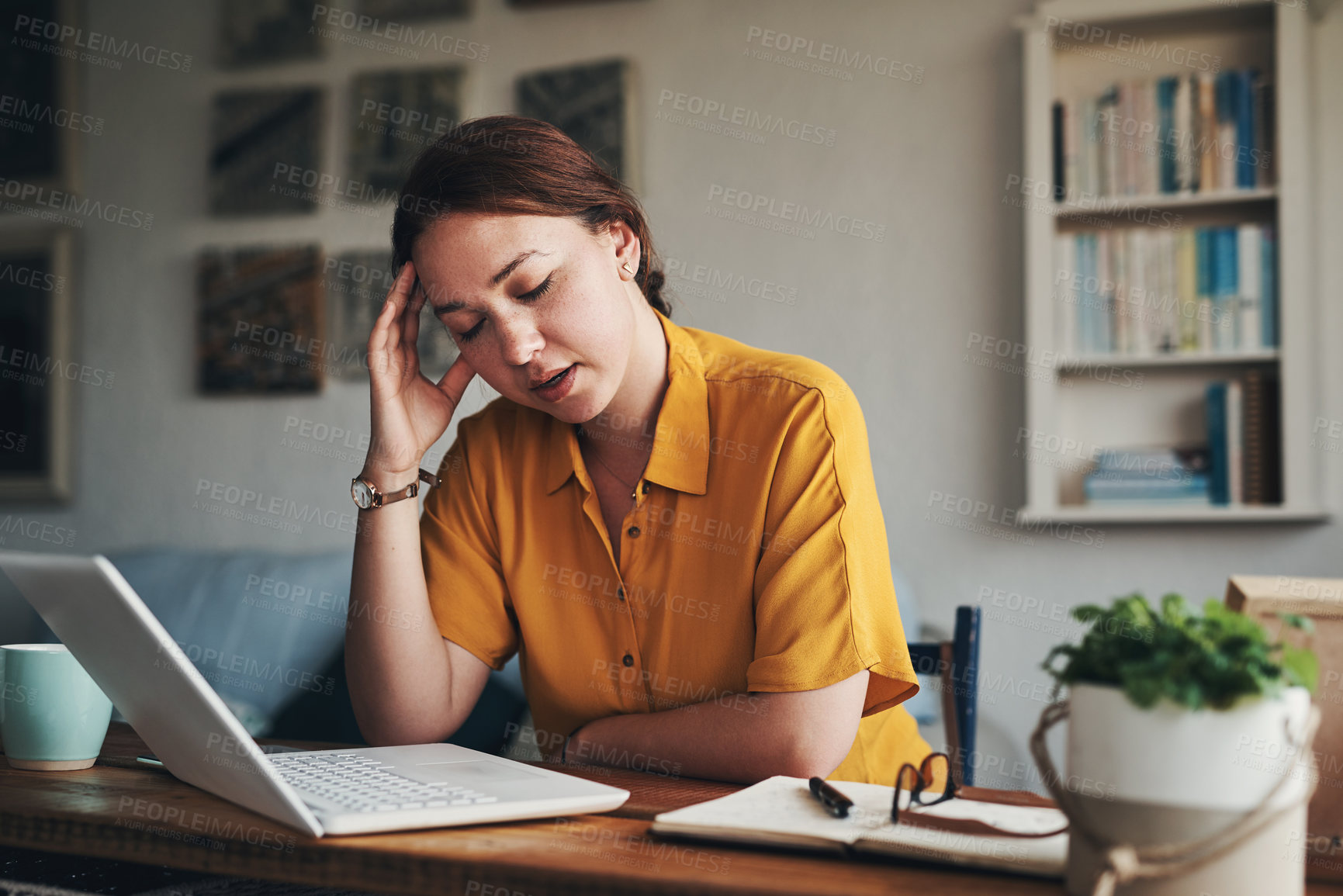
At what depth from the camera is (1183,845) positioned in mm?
484

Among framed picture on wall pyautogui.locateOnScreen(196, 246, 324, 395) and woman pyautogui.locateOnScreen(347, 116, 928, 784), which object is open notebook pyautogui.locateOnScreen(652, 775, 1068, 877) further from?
framed picture on wall pyautogui.locateOnScreen(196, 246, 324, 395)

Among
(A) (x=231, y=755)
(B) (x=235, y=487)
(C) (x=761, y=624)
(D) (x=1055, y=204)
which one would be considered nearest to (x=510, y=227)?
(C) (x=761, y=624)

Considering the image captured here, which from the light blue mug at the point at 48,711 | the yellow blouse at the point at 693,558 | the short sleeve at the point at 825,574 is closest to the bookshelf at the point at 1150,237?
the yellow blouse at the point at 693,558

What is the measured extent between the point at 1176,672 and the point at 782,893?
216 mm

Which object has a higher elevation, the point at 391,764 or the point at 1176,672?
the point at 1176,672

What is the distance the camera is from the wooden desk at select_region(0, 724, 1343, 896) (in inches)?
22.0

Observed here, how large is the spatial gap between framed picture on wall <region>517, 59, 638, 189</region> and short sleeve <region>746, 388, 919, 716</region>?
1.59 meters

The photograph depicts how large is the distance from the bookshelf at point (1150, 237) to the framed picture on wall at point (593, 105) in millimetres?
929

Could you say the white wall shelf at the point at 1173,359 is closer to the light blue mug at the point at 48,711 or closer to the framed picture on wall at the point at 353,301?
the framed picture on wall at the point at 353,301

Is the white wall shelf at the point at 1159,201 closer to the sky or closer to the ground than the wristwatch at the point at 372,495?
closer to the sky

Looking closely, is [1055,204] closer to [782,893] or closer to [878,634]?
[878,634]

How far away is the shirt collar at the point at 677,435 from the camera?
3.97 ft

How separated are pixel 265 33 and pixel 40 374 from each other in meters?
1.15

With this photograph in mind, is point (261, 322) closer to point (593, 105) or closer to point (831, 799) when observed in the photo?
point (593, 105)
